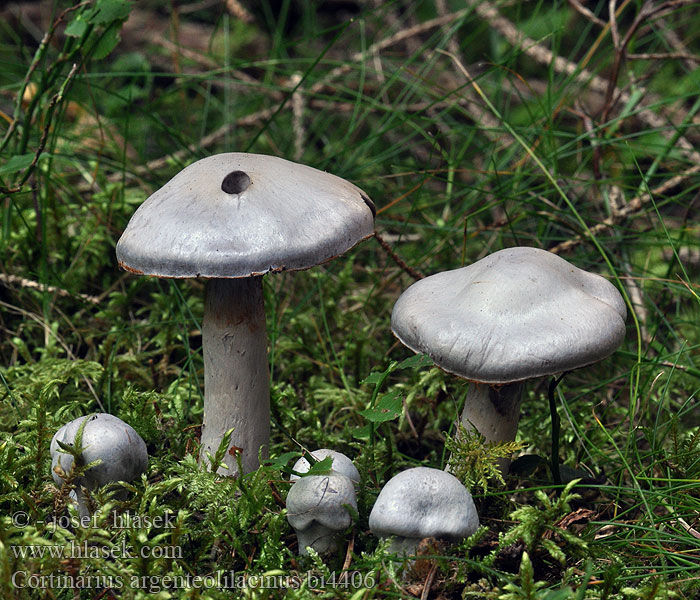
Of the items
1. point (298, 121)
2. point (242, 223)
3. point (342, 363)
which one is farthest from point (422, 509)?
point (298, 121)

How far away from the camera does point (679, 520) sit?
180 cm

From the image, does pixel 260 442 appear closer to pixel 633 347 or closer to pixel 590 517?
pixel 590 517

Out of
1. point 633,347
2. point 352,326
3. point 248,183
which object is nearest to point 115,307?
point 352,326

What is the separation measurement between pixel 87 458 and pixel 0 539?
296 millimetres

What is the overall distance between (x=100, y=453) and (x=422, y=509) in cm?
91

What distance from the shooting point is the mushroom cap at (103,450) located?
1.81m

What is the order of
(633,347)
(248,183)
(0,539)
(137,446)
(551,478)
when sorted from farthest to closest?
(633,347)
(551,478)
(137,446)
(248,183)
(0,539)

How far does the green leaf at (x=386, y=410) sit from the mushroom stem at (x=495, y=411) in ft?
0.84

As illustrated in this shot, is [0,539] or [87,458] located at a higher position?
[87,458]

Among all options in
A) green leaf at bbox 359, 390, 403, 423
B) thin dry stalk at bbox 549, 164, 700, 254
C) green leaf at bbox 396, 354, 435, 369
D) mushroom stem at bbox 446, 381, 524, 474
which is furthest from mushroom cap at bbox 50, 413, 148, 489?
thin dry stalk at bbox 549, 164, 700, 254

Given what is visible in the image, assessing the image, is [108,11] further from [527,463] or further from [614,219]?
[614,219]

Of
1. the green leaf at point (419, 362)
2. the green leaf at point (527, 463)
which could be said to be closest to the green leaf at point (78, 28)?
the green leaf at point (419, 362)

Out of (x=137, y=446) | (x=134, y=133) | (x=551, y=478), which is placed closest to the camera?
(x=137, y=446)

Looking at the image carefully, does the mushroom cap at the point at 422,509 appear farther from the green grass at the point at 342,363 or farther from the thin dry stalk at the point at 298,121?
the thin dry stalk at the point at 298,121
